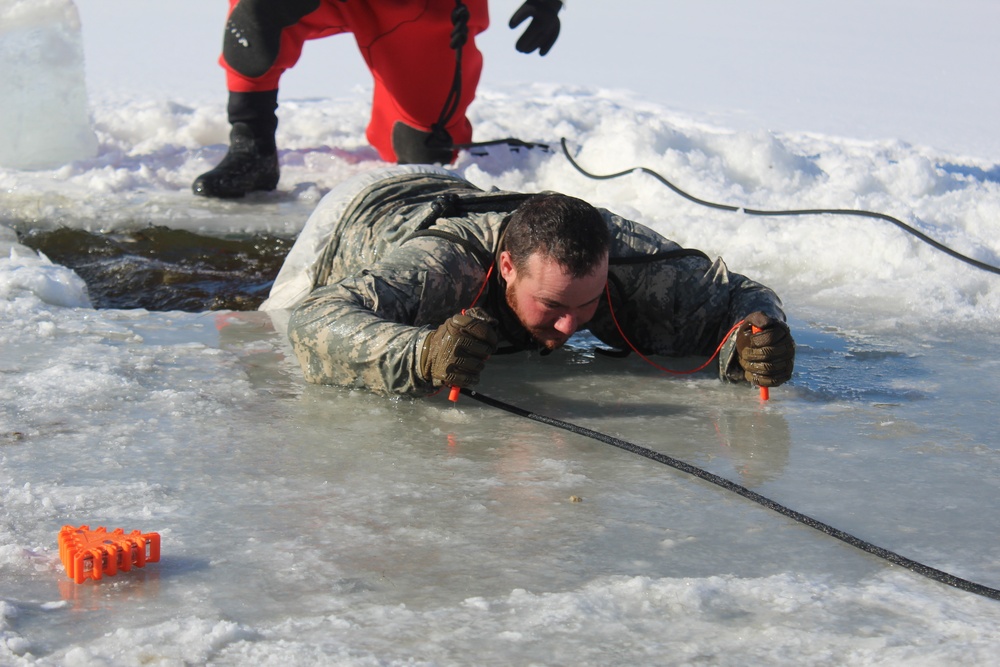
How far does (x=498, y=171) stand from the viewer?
5.79m

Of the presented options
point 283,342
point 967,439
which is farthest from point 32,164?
point 967,439

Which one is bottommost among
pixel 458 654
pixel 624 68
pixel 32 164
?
pixel 458 654

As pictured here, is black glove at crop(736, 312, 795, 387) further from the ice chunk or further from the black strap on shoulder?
the ice chunk

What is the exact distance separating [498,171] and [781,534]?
383 cm

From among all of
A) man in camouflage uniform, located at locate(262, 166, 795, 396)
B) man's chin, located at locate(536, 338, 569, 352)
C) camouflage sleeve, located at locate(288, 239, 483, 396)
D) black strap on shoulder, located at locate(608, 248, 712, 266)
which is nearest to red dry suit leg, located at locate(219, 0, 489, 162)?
man in camouflage uniform, located at locate(262, 166, 795, 396)

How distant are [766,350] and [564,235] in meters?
0.59

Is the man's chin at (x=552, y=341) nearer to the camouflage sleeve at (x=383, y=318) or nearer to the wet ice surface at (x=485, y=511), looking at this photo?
the wet ice surface at (x=485, y=511)

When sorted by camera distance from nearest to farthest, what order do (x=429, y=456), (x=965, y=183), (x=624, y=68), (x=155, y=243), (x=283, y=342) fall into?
(x=429, y=456) < (x=283, y=342) < (x=155, y=243) < (x=965, y=183) < (x=624, y=68)

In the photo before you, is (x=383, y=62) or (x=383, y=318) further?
(x=383, y=62)

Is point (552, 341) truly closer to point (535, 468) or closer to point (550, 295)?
point (550, 295)

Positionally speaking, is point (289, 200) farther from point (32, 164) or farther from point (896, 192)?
point (896, 192)

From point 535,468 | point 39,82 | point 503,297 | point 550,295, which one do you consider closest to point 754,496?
point 535,468

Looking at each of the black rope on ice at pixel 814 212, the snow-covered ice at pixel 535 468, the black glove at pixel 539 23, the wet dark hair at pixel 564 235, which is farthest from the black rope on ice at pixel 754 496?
the black glove at pixel 539 23

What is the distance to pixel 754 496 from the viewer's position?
2326 mm
